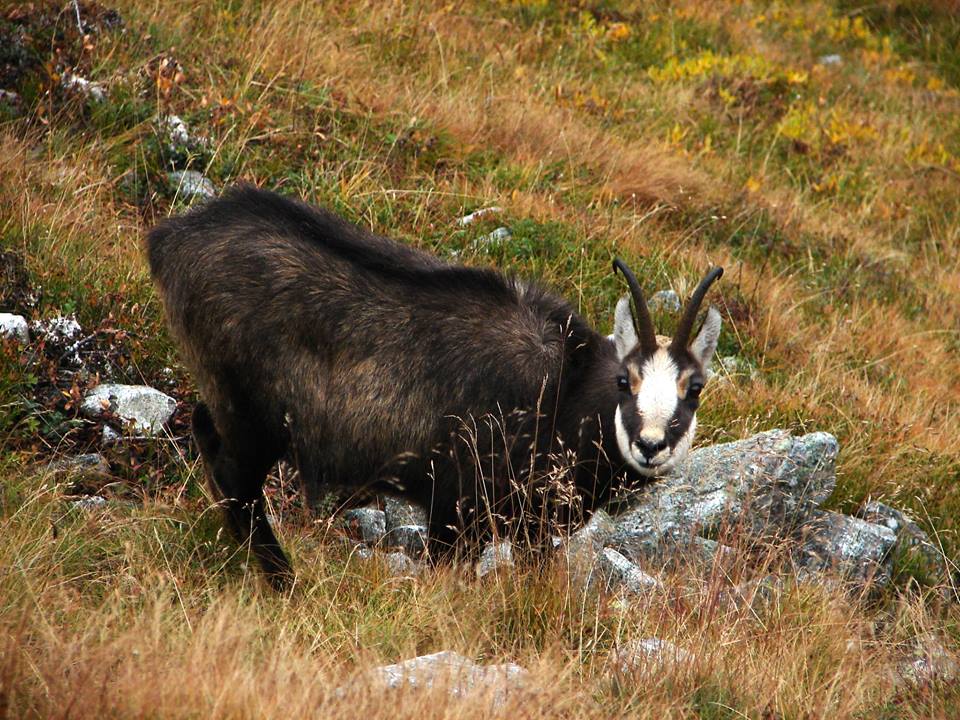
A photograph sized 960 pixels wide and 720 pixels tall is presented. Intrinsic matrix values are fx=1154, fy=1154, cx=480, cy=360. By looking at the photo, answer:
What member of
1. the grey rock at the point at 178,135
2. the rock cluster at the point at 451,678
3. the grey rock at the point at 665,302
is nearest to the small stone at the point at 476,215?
the grey rock at the point at 665,302

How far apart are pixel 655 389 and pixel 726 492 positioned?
3.02 feet

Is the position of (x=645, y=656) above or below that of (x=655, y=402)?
below

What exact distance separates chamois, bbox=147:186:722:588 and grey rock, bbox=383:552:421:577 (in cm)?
19

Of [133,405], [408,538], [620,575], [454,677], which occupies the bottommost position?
[408,538]

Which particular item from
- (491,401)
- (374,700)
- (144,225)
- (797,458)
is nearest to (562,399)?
(491,401)

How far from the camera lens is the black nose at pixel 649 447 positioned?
489cm

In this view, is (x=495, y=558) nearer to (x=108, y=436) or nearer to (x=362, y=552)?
(x=362, y=552)

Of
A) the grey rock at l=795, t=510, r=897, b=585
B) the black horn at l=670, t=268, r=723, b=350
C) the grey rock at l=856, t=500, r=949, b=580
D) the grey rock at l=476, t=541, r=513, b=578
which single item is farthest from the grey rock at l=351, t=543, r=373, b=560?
the grey rock at l=856, t=500, r=949, b=580

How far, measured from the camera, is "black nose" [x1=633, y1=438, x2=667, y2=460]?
489cm

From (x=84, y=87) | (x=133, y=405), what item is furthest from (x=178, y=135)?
(x=133, y=405)

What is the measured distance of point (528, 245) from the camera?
795cm

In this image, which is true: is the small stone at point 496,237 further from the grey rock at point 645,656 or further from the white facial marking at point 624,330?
the grey rock at point 645,656

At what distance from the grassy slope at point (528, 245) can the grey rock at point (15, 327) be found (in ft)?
0.79

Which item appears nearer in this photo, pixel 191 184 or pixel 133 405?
pixel 133 405
